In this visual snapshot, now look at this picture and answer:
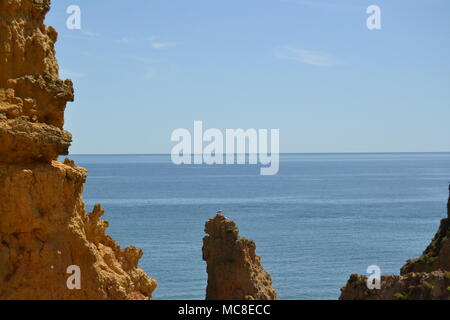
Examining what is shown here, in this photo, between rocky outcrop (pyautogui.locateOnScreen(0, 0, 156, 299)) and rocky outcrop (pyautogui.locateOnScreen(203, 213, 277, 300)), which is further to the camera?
rocky outcrop (pyautogui.locateOnScreen(203, 213, 277, 300))

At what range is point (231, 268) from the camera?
3052 cm

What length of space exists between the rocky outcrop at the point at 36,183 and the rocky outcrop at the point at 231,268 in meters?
10.7

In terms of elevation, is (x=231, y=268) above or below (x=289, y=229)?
below

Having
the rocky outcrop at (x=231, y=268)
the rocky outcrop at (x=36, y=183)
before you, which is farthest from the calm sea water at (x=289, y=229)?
the rocky outcrop at (x=36, y=183)

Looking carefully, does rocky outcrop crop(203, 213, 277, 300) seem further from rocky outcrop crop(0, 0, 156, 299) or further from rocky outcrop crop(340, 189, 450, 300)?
rocky outcrop crop(0, 0, 156, 299)

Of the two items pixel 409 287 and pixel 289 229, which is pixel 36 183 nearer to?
pixel 409 287

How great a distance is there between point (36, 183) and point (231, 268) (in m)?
13.7

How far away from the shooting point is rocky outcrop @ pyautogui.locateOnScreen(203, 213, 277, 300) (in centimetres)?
3008

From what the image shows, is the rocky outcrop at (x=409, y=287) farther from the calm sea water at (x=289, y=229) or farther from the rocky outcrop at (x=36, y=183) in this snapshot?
the calm sea water at (x=289, y=229)

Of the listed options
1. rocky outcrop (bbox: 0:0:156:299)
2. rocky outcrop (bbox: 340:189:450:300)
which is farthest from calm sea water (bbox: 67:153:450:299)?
rocky outcrop (bbox: 0:0:156:299)

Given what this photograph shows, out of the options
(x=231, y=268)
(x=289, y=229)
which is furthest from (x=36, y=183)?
(x=289, y=229)

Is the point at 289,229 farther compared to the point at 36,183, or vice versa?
the point at 289,229

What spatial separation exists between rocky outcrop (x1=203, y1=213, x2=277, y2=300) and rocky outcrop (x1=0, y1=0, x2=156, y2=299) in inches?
420
